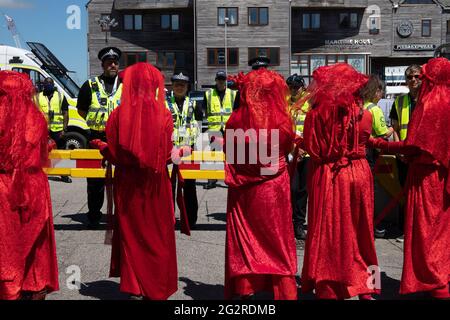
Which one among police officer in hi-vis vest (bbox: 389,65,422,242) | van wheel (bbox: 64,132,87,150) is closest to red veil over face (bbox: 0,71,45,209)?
police officer in hi-vis vest (bbox: 389,65,422,242)

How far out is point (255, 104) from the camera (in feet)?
13.9

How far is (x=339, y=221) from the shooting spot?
4383 millimetres

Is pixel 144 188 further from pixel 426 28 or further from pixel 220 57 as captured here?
pixel 426 28

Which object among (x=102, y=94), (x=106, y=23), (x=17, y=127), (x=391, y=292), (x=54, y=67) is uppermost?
(x=106, y=23)

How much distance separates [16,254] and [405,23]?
4656cm

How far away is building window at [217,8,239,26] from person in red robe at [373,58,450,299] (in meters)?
37.4

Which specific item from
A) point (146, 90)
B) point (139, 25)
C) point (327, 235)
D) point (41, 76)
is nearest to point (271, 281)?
point (327, 235)

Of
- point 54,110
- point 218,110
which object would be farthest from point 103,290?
point 54,110

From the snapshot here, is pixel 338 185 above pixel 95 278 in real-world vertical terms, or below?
above

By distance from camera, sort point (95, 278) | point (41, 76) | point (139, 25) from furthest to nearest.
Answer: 1. point (139, 25)
2. point (41, 76)
3. point (95, 278)

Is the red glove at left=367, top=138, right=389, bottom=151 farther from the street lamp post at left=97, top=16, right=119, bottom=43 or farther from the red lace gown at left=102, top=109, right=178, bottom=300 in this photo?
the street lamp post at left=97, top=16, right=119, bottom=43

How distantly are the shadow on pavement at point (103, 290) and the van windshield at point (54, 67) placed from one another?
10413 millimetres

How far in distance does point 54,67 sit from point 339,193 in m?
12.3
